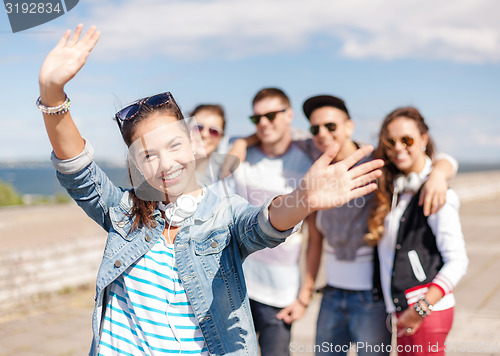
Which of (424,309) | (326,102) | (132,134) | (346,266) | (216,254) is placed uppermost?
(326,102)

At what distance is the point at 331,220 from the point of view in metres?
3.13


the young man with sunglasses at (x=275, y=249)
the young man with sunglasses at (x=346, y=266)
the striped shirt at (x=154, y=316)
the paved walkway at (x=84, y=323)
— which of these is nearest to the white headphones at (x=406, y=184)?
the young man with sunglasses at (x=346, y=266)

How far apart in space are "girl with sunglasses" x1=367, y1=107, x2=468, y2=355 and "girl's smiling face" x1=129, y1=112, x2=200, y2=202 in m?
1.44

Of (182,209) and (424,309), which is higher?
(182,209)

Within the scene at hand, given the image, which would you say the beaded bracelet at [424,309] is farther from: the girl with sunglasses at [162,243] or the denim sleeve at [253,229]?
the denim sleeve at [253,229]

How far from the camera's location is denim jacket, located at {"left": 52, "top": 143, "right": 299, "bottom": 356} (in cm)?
185

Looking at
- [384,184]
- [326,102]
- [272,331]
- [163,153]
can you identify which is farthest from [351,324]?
[163,153]

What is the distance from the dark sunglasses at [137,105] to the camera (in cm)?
192

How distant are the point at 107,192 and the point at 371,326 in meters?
1.82

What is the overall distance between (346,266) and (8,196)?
86.3 feet

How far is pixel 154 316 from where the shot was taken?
1.87m

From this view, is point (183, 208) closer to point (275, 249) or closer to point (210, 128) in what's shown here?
point (275, 249)

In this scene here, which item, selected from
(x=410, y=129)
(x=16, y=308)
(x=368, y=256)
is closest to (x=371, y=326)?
(x=368, y=256)

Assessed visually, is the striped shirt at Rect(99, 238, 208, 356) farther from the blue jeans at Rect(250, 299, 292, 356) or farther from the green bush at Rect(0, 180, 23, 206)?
the green bush at Rect(0, 180, 23, 206)
